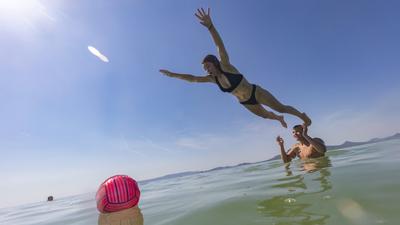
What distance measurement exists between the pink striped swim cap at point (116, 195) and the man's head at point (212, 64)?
5903 mm

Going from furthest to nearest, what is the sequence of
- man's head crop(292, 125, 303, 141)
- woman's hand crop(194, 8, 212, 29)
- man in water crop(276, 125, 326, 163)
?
1. man's head crop(292, 125, 303, 141)
2. man in water crop(276, 125, 326, 163)
3. woman's hand crop(194, 8, 212, 29)

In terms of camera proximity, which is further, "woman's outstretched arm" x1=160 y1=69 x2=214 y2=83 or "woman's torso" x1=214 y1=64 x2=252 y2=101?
"woman's outstretched arm" x1=160 y1=69 x2=214 y2=83

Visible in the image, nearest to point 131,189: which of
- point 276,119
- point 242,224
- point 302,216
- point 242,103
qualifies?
point 242,224

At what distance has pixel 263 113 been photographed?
10117mm

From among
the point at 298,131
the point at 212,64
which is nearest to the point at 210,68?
the point at 212,64

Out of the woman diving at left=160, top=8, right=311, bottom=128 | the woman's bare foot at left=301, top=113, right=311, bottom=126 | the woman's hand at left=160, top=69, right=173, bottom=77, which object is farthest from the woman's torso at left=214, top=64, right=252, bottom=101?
the woman's bare foot at left=301, top=113, right=311, bottom=126

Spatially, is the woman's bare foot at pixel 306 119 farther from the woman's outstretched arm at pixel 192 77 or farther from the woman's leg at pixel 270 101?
the woman's outstretched arm at pixel 192 77

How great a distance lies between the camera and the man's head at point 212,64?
8977 millimetres

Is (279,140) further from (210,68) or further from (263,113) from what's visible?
(210,68)

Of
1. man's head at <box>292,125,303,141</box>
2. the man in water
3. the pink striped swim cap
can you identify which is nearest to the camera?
the pink striped swim cap

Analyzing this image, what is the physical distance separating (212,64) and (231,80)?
0.68m

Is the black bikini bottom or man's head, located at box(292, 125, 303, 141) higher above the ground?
the black bikini bottom

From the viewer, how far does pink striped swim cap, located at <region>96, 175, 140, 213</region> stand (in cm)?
336

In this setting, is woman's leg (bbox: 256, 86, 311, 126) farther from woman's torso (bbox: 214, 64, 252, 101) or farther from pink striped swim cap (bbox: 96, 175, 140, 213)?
pink striped swim cap (bbox: 96, 175, 140, 213)
